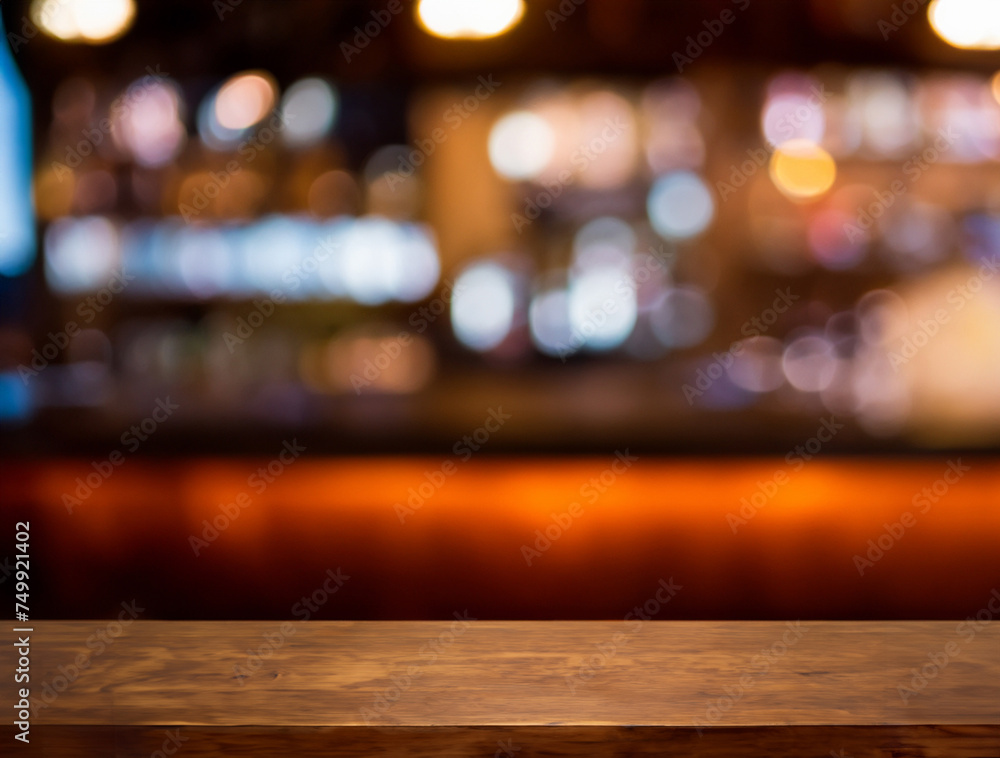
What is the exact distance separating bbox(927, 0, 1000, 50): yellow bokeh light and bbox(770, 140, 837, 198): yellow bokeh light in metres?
0.76

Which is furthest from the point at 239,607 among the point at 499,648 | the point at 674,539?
the point at 499,648

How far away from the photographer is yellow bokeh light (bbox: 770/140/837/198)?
12.7 feet

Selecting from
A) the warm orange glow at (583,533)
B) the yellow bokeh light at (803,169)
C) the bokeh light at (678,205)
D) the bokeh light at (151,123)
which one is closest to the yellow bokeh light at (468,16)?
the bokeh light at (678,205)

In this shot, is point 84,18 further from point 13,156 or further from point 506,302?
point 506,302

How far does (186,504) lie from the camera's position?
2.61 meters

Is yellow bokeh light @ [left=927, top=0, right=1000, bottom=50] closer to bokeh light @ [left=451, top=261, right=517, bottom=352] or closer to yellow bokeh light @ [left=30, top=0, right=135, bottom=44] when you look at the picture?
bokeh light @ [left=451, top=261, right=517, bottom=352]

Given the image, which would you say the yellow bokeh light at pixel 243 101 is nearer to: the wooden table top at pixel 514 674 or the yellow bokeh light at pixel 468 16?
the yellow bokeh light at pixel 468 16

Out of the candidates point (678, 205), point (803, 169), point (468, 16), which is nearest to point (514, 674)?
point (468, 16)

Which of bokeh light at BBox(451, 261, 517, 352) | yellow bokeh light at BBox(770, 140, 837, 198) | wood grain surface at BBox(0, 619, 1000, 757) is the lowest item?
wood grain surface at BBox(0, 619, 1000, 757)

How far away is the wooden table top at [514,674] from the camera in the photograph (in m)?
0.74

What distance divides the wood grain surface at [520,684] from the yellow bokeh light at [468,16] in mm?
2517

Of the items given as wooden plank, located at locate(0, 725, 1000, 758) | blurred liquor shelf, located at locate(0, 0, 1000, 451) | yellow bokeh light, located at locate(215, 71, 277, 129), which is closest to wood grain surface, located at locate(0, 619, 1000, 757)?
→ wooden plank, located at locate(0, 725, 1000, 758)

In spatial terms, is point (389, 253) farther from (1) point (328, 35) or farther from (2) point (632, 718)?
(2) point (632, 718)

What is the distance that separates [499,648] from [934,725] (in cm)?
40
